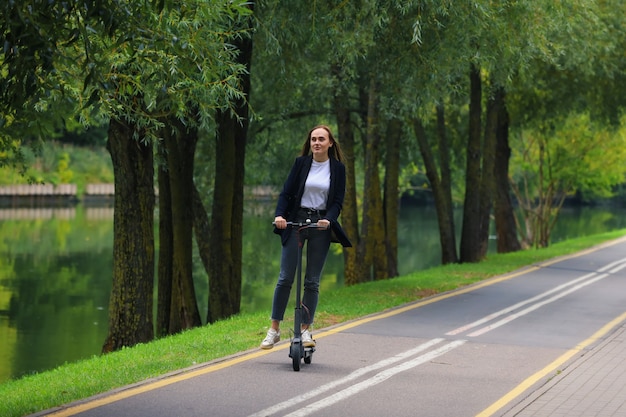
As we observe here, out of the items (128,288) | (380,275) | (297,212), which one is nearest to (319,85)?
(380,275)

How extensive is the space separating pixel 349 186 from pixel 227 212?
21.9 ft

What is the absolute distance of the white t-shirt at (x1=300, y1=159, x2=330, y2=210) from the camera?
10086mm

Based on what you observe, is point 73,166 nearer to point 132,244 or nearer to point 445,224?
point 445,224

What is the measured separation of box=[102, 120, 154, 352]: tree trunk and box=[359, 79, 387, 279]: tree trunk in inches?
247

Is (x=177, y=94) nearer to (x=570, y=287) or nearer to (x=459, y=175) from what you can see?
(x=570, y=287)

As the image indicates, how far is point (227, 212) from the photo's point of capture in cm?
1847

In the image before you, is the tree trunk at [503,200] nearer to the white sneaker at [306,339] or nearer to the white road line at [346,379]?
the white road line at [346,379]

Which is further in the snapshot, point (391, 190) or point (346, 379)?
point (391, 190)

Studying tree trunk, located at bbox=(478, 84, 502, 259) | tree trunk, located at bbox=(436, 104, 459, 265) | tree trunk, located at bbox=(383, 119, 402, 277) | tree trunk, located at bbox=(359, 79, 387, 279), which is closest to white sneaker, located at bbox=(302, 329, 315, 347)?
tree trunk, located at bbox=(359, 79, 387, 279)

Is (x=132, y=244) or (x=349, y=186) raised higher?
(x=349, y=186)

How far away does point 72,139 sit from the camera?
90.3 meters

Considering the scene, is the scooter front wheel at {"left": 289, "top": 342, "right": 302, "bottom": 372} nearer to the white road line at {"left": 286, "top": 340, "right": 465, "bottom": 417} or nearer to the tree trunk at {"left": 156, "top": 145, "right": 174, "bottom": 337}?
the white road line at {"left": 286, "top": 340, "right": 465, "bottom": 417}

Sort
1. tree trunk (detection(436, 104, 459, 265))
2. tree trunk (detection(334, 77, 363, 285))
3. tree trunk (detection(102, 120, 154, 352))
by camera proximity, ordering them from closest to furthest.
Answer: tree trunk (detection(102, 120, 154, 352)) → tree trunk (detection(334, 77, 363, 285)) → tree trunk (detection(436, 104, 459, 265))

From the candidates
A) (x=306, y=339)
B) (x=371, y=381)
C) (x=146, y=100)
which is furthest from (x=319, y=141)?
(x=146, y=100)
